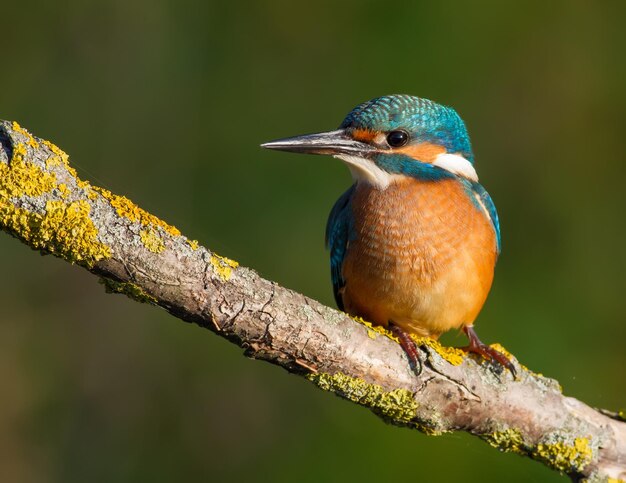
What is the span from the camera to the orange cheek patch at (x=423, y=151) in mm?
2994

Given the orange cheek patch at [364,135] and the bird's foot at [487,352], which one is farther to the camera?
the orange cheek patch at [364,135]

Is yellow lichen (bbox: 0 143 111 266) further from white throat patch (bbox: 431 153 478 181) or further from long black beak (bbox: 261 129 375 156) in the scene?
white throat patch (bbox: 431 153 478 181)

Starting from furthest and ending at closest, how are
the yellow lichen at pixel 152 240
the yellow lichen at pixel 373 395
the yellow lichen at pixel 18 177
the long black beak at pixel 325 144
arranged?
the long black beak at pixel 325 144 → the yellow lichen at pixel 373 395 → the yellow lichen at pixel 152 240 → the yellow lichen at pixel 18 177

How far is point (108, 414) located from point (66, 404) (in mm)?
216

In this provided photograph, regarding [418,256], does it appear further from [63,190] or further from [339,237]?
[63,190]

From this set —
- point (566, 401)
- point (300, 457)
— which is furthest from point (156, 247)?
point (300, 457)

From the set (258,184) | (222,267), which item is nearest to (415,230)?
(222,267)

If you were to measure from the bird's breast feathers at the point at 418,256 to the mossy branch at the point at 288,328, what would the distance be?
7.7 inches

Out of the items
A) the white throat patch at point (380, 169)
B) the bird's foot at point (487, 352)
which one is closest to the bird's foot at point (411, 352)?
the bird's foot at point (487, 352)

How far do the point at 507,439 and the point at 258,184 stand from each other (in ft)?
7.20

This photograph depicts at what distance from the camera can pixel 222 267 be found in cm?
214

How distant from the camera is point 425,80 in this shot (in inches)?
182

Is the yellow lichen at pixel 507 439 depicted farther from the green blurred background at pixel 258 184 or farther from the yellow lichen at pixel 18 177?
the yellow lichen at pixel 18 177

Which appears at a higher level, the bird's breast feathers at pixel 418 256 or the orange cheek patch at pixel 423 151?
the orange cheek patch at pixel 423 151
